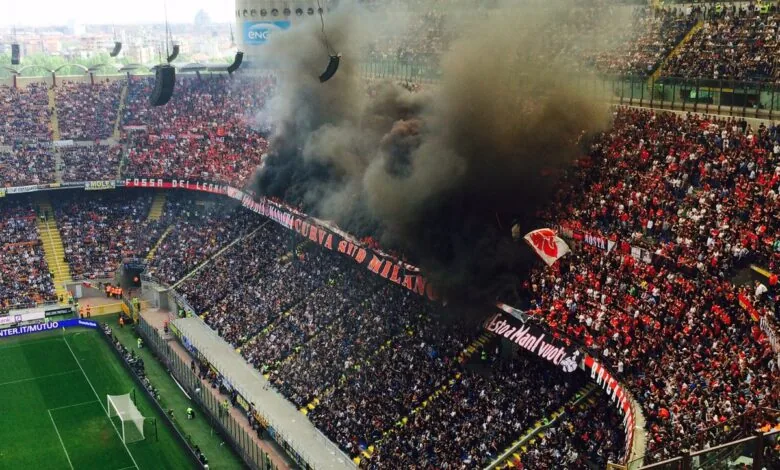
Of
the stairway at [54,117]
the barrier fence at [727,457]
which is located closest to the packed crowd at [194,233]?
the stairway at [54,117]

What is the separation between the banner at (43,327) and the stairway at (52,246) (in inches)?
132

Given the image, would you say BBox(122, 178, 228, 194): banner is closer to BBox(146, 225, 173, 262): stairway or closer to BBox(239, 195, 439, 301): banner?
BBox(146, 225, 173, 262): stairway

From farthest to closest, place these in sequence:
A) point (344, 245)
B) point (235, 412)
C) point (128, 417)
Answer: point (344, 245)
point (235, 412)
point (128, 417)

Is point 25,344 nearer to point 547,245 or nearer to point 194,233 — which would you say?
point 194,233

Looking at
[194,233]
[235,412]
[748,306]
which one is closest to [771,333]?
[748,306]

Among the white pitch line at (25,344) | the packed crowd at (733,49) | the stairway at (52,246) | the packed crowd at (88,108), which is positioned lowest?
the white pitch line at (25,344)

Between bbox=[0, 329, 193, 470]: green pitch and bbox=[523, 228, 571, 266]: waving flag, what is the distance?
14530mm

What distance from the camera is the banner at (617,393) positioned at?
19844 mm

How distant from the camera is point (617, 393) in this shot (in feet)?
70.5

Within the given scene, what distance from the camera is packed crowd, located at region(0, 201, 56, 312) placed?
152ft

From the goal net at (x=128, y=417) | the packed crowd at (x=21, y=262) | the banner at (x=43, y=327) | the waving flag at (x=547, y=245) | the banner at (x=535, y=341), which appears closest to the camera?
the banner at (x=535, y=341)

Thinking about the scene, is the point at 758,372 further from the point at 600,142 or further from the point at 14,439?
the point at 14,439

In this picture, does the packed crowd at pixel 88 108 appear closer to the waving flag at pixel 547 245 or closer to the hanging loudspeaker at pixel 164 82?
the hanging loudspeaker at pixel 164 82

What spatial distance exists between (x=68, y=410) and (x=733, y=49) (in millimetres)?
29942
